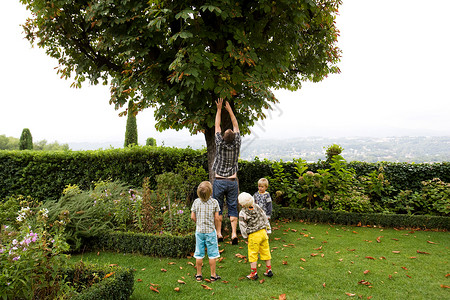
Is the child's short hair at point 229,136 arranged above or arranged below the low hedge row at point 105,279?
above

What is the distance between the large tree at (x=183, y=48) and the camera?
222 inches

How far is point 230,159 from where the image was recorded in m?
5.46

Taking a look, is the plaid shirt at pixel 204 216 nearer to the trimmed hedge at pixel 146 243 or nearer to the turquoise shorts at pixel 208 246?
the turquoise shorts at pixel 208 246

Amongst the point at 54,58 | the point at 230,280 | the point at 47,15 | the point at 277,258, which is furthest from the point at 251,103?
the point at 54,58

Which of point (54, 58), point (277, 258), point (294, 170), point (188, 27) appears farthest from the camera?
point (294, 170)

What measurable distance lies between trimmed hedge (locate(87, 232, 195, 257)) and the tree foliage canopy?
2.34 m

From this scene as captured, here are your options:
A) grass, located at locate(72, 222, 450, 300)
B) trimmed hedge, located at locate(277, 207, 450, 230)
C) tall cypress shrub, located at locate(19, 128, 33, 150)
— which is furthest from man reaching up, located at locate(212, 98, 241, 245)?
tall cypress shrub, located at locate(19, 128, 33, 150)

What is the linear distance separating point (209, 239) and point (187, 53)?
362 cm

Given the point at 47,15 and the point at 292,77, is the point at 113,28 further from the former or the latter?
the point at 292,77

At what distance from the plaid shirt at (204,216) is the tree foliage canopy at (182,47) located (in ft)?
7.29

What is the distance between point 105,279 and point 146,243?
74.9 inches

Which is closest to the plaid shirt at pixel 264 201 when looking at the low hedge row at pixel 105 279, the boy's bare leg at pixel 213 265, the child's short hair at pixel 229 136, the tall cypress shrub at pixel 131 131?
the child's short hair at pixel 229 136

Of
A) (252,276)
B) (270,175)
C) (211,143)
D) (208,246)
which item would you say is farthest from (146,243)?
(270,175)

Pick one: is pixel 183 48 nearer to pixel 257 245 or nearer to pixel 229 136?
pixel 229 136
